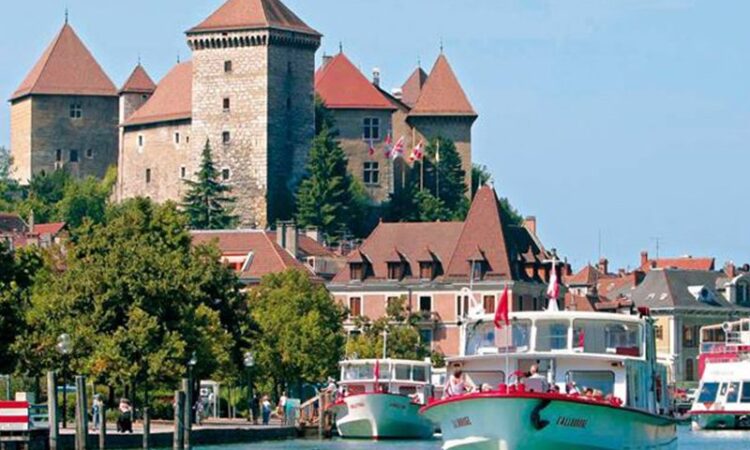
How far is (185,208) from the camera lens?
7500 inches

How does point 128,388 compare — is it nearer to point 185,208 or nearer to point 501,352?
point 501,352

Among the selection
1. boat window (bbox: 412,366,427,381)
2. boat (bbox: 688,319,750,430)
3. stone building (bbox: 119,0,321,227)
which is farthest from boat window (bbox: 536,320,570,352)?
stone building (bbox: 119,0,321,227)

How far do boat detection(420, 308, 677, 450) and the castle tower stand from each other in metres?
127

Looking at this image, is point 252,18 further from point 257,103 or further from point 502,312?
point 502,312

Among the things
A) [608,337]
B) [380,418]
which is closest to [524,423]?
[608,337]

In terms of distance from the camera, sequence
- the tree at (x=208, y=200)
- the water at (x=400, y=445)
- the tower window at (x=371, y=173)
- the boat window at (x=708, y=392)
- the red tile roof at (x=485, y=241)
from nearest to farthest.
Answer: the water at (x=400, y=445) → the boat window at (x=708, y=392) → the red tile roof at (x=485, y=241) → the tree at (x=208, y=200) → the tower window at (x=371, y=173)

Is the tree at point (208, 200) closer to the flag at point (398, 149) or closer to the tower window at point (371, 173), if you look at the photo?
the tower window at point (371, 173)

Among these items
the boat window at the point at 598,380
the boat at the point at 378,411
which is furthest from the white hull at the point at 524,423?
the boat at the point at 378,411

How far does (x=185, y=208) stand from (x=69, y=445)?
120 m

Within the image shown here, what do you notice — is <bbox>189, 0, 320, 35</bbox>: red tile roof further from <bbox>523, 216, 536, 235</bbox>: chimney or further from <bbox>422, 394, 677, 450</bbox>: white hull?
<bbox>422, 394, 677, 450</bbox>: white hull

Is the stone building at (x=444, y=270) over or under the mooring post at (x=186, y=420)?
over

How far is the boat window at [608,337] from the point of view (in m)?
60.6

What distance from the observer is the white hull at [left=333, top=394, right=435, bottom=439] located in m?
93.9

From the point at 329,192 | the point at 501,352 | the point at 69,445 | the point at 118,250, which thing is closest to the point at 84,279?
the point at 118,250
